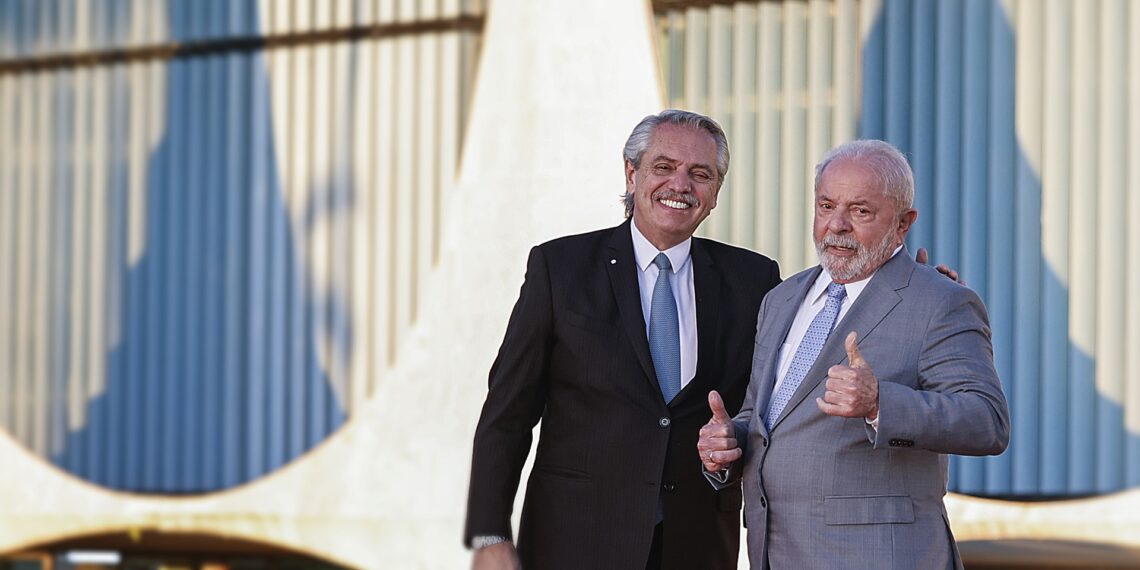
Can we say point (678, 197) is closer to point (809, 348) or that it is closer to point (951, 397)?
point (809, 348)

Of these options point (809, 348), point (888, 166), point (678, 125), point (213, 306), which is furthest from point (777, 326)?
point (213, 306)

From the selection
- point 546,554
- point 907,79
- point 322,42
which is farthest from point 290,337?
point 546,554

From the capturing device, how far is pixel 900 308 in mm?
2424

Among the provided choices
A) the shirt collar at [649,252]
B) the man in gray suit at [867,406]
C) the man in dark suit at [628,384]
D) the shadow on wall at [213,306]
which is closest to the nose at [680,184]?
the man in dark suit at [628,384]

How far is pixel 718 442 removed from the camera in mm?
2523

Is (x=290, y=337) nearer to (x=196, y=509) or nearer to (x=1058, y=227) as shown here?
(x=196, y=509)

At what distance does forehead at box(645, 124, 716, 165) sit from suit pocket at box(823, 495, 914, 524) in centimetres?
79

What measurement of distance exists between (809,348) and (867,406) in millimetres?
306

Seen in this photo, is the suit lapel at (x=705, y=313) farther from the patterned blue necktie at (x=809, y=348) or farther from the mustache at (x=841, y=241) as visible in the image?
the mustache at (x=841, y=241)

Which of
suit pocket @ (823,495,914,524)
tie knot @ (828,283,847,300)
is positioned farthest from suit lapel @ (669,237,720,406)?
suit pocket @ (823,495,914,524)

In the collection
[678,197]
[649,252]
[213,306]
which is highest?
[678,197]

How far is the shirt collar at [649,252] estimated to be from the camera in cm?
299

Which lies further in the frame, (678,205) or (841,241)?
(678,205)

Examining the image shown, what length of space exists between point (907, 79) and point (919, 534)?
8.74 ft
